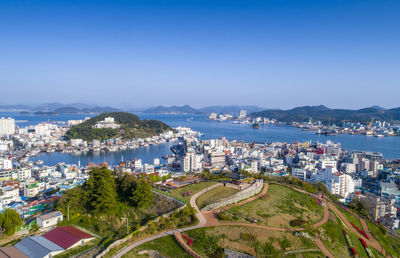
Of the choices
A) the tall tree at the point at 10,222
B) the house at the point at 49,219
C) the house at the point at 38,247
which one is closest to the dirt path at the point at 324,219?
the house at the point at 38,247

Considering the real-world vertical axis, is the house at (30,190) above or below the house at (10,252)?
below

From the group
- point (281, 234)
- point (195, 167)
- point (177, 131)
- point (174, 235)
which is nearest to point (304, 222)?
point (281, 234)

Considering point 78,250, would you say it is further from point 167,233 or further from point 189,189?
point 189,189

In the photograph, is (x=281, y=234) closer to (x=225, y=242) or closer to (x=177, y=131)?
(x=225, y=242)

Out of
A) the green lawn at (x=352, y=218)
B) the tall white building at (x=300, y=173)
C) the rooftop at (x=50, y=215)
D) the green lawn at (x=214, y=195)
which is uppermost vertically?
the green lawn at (x=214, y=195)

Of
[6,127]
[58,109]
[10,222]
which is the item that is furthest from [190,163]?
[58,109]

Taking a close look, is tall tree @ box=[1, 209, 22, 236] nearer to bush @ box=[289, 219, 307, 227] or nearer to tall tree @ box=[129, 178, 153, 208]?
tall tree @ box=[129, 178, 153, 208]

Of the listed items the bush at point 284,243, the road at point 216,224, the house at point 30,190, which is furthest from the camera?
the house at point 30,190

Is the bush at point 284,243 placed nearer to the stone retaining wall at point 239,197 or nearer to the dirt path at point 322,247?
the dirt path at point 322,247
